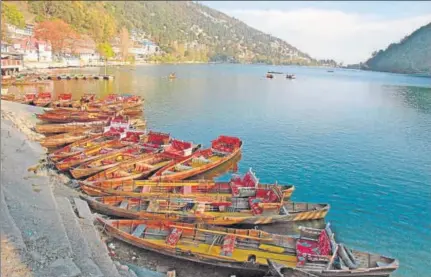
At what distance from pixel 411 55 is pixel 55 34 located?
105471 millimetres

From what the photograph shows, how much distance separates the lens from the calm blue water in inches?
798

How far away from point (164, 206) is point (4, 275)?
8388 millimetres

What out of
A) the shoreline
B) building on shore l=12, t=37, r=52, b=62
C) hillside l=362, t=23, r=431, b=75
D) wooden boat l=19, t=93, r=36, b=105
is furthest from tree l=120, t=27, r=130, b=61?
the shoreline

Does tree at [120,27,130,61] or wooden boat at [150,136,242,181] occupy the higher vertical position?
tree at [120,27,130,61]

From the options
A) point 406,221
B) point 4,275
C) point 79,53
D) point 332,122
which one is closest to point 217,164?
point 406,221

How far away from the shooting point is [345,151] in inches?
1352

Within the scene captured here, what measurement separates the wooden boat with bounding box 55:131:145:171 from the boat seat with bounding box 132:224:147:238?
955 centimetres

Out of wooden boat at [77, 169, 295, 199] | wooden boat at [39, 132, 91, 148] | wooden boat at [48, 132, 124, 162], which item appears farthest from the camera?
wooden boat at [39, 132, 91, 148]

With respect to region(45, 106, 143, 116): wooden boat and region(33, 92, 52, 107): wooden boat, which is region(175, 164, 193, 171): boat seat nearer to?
region(45, 106, 143, 116): wooden boat

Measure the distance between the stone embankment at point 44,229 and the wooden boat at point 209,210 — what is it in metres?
1.41

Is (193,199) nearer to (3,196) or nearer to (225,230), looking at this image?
(225,230)

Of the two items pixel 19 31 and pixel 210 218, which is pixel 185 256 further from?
pixel 19 31

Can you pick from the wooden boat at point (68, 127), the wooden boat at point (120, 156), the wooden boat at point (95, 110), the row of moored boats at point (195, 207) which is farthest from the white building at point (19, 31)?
the wooden boat at point (120, 156)

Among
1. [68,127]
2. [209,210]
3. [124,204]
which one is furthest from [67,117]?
[209,210]
